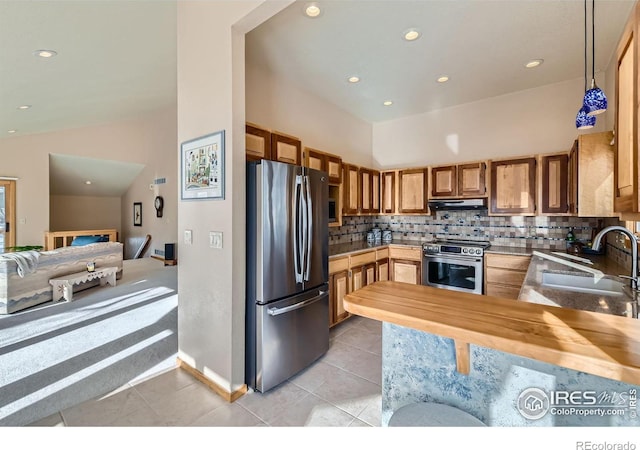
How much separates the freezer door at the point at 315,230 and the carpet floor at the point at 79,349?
60.1 inches

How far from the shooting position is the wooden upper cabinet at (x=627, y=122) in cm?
97

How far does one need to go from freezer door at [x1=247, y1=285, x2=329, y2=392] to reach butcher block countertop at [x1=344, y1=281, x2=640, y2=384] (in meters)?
1.28

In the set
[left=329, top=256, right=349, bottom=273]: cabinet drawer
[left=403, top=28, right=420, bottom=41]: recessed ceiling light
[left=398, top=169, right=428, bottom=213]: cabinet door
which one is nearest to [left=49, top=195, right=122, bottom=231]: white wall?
[left=329, top=256, right=349, bottom=273]: cabinet drawer

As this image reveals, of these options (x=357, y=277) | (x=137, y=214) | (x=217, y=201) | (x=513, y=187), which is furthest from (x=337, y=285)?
(x=137, y=214)

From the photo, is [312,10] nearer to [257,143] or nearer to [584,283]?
[257,143]

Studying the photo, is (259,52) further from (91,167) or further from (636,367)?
(91,167)

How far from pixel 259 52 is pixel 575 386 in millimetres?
3235

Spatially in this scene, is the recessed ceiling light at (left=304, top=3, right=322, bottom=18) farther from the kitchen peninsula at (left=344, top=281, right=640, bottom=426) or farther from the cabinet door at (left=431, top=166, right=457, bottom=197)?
the cabinet door at (left=431, top=166, right=457, bottom=197)

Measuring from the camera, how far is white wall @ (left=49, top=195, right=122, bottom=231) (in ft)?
27.5

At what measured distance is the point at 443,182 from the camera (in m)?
3.99

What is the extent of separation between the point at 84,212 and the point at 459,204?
34.7ft

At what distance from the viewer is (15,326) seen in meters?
3.32

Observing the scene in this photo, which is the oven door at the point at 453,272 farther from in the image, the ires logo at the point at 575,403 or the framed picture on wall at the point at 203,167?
the framed picture on wall at the point at 203,167

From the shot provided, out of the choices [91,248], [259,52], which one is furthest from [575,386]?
[91,248]
